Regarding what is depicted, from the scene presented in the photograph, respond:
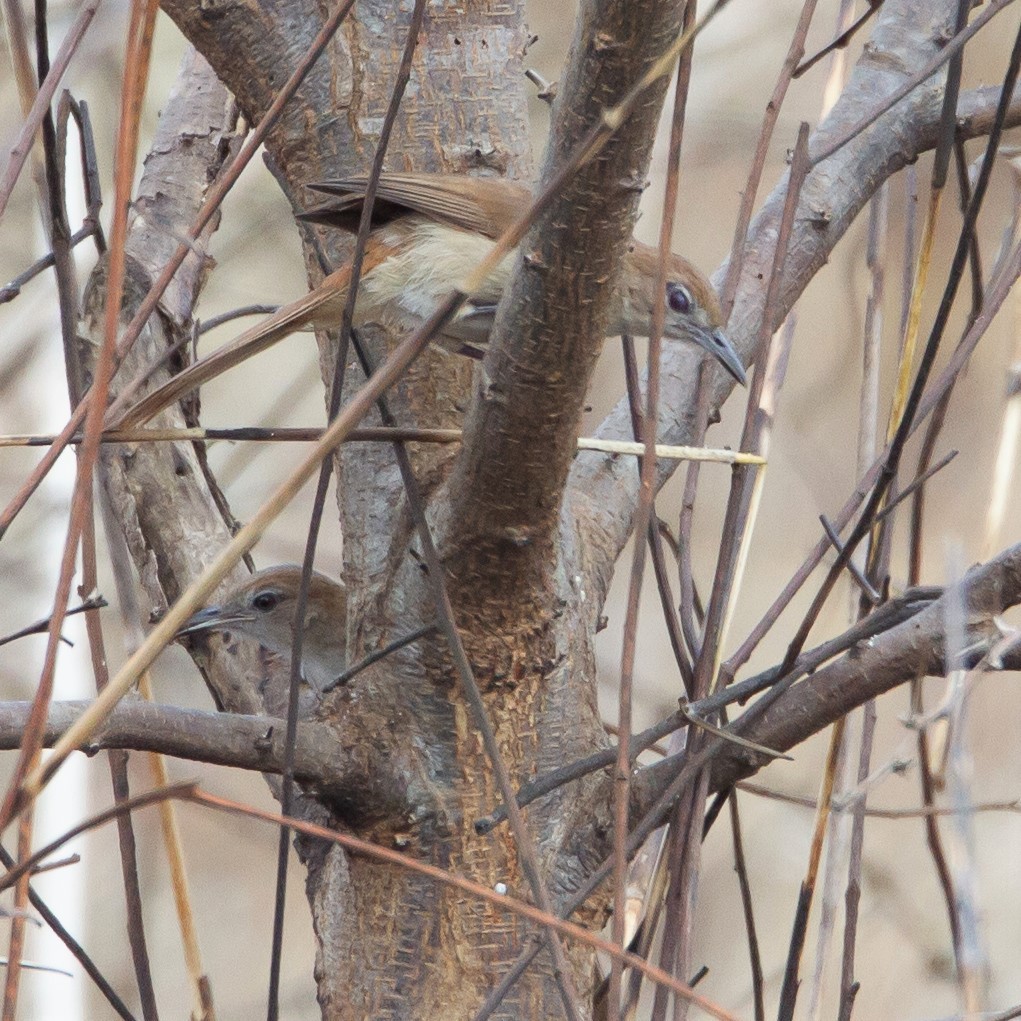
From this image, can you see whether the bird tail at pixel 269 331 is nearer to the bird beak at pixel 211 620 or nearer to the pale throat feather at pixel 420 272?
the pale throat feather at pixel 420 272

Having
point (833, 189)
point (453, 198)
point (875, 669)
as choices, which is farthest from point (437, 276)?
point (875, 669)

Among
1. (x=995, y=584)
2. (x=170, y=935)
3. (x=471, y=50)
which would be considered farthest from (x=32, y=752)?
(x=170, y=935)

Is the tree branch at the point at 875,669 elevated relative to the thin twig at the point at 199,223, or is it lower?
lower

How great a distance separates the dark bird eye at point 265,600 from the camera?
11.1 ft

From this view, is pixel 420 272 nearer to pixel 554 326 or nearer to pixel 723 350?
pixel 723 350

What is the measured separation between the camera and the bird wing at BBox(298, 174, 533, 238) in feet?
7.13

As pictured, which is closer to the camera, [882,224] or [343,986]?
[343,986]

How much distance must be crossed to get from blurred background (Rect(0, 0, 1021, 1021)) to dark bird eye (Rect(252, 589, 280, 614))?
1374 mm

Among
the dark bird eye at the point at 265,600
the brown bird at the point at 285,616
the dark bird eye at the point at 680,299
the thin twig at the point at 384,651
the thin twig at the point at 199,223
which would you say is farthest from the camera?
the dark bird eye at the point at 265,600

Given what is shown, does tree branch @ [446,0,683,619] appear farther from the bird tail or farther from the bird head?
the bird head

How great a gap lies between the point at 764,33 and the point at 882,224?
4668 mm

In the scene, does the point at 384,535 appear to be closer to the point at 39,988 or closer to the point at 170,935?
the point at 39,988

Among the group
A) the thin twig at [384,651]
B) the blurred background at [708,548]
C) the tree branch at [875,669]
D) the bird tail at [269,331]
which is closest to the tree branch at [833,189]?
the bird tail at [269,331]

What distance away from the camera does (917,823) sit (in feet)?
17.3
